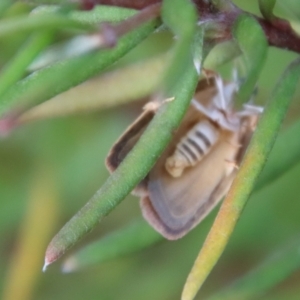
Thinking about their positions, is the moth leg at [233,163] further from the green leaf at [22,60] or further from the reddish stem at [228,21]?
the green leaf at [22,60]

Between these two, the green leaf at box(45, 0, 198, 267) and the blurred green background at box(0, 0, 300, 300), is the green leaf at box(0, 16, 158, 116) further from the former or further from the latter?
the blurred green background at box(0, 0, 300, 300)

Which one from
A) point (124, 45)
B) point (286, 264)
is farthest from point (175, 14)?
point (286, 264)

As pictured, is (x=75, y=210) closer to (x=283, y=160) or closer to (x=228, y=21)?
(x=283, y=160)

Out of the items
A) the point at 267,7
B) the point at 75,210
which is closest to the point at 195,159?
the point at 267,7

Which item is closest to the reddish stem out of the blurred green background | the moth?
the moth

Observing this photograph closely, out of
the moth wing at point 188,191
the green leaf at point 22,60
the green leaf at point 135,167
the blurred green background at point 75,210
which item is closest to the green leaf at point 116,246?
the moth wing at point 188,191

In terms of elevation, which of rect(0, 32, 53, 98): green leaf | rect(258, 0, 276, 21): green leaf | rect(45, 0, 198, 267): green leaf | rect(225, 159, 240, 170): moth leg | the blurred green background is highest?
rect(0, 32, 53, 98): green leaf

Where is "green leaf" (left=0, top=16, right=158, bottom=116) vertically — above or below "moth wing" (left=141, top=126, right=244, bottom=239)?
above
